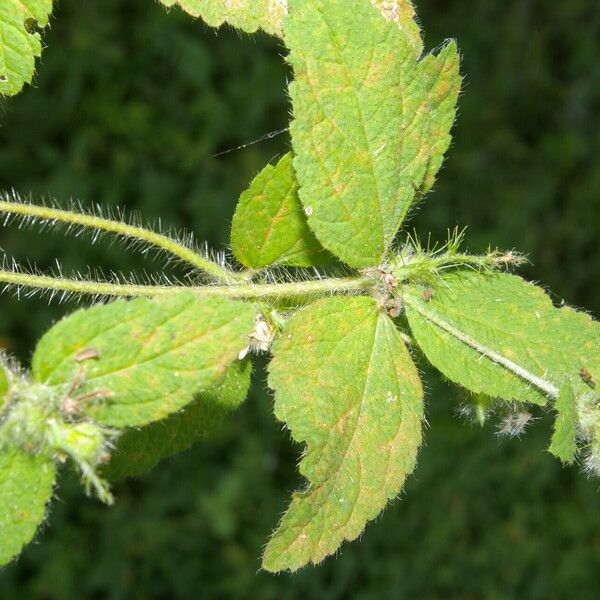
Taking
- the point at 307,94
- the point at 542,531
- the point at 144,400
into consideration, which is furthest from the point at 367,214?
the point at 542,531

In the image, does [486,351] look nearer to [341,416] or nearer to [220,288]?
[341,416]

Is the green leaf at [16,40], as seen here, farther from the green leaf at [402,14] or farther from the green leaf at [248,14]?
the green leaf at [402,14]

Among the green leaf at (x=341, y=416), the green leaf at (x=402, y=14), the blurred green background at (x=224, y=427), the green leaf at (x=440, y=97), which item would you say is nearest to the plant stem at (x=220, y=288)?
the green leaf at (x=341, y=416)

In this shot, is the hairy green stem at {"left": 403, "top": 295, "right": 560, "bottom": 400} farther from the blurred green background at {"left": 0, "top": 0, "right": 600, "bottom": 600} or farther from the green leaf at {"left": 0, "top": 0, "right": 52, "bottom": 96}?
the blurred green background at {"left": 0, "top": 0, "right": 600, "bottom": 600}

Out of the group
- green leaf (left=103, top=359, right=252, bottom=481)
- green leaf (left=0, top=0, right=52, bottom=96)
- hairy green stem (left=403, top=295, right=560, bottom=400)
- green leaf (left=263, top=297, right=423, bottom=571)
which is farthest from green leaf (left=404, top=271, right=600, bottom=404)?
green leaf (left=0, top=0, right=52, bottom=96)

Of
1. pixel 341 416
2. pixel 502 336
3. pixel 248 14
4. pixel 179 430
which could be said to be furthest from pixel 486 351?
pixel 248 14
